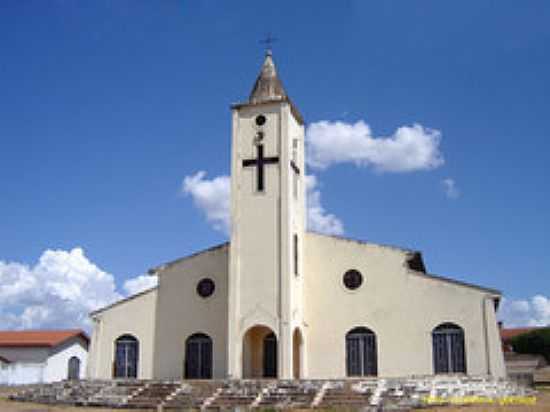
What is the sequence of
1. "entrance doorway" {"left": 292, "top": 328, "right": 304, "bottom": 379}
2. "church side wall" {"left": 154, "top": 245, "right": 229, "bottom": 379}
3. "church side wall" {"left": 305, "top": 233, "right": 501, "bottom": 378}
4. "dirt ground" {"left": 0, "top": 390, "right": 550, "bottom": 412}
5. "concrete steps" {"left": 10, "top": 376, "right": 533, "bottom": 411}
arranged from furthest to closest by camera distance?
"church side wall" {"left": 154, "top": 245, "right": 229, "bottom": 379}
"entrance doorway" {"left": 292, "top": 328, "right": 304, "bottom": 379}
"church side wall" {"left": 305, "top": 233, "right": 501, "bottom": 378}
"concrete steps" {"left": 10, "top": 376, "right": 533, "bottom": 411}
"dirt ground" {"left": 0, "top": 390, "right": 550, "bottom": 412}

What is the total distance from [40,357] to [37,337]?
2.24 metres

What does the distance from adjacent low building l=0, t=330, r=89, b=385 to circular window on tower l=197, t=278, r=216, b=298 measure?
14127 millimetres

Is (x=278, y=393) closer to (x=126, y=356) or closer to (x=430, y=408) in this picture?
(x=430, y=408)

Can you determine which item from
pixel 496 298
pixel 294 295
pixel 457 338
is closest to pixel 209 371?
pixel 294 295

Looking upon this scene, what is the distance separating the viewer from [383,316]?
28.5m

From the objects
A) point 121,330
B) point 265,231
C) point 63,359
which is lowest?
point 63,359

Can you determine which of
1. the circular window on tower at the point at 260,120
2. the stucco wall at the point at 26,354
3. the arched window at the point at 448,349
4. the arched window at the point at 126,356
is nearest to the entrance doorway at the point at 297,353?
the arched window at the point at 448,349

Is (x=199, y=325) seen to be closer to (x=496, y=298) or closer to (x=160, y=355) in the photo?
(x=160, y=355)

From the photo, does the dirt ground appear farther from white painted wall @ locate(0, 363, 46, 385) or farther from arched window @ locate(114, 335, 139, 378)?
white painted wall @ locate(0, 363, 46, 385)

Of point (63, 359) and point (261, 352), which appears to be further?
point (63, 359)

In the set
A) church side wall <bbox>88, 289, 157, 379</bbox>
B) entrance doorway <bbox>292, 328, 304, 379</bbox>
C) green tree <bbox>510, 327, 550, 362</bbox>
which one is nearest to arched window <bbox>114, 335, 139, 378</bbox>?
church side wall <bbox>88, 289, 157, 379</bbox>

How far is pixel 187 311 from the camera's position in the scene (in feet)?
100

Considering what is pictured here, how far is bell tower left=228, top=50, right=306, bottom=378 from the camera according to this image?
2750cm

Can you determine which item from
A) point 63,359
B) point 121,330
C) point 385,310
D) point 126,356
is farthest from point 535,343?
point 121,330
